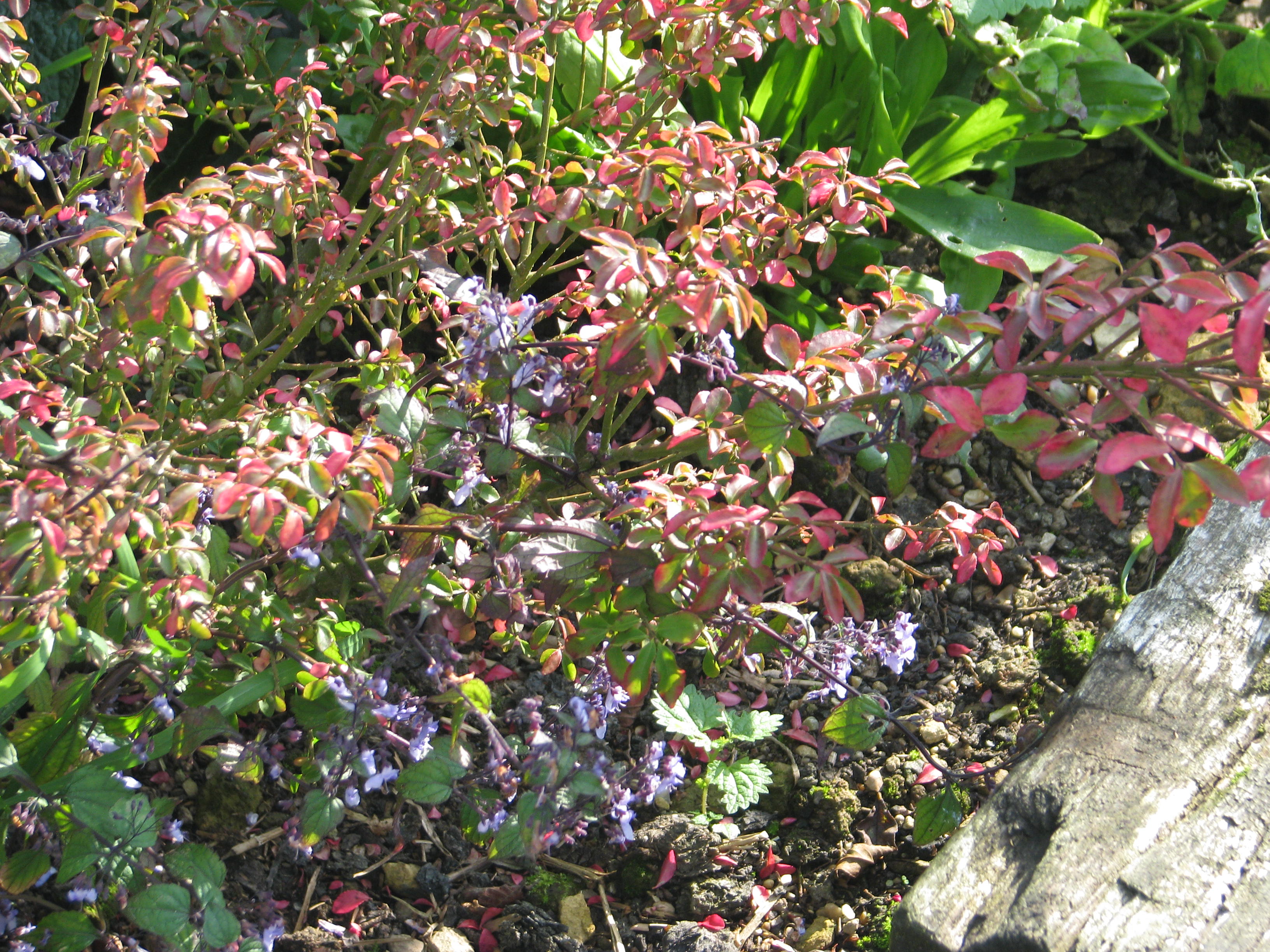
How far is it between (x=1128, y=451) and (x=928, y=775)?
1.18m

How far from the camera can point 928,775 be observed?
1940 mm

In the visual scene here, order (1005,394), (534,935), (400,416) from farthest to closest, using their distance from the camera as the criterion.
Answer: (534,935) < (400,416) < (1005,394)

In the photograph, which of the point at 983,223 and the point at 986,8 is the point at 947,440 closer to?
the point at 983,223

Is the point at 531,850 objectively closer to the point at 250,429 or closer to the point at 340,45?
the point at 250,429

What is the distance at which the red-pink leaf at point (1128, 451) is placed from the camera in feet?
3.05

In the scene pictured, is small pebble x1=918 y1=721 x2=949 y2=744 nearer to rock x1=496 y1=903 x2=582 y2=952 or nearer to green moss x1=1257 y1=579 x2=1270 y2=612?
green moss x1=1257 y1=579 x2=1270 y2=612

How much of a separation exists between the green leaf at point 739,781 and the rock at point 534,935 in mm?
339

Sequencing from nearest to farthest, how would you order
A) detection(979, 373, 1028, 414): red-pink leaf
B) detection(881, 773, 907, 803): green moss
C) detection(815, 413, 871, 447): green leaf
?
detection(979, 373, 1028, 414): red-pink leaf → detection(815, 413, 871, 447): green leaf → detection(881, 773, 907, 803): green moss

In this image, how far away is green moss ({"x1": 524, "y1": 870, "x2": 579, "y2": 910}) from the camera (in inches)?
67.5

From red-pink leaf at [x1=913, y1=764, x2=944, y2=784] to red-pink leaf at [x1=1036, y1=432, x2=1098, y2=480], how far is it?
1059 millimetres

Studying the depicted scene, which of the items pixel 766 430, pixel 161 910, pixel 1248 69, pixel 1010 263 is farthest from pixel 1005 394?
pixel 1248 69

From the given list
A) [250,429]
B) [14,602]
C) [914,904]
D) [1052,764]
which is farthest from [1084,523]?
[14,602]

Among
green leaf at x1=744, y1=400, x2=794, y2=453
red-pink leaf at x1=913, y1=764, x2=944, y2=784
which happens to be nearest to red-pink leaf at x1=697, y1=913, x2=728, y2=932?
red-pink leaf at x1=913, y1=764, x2=944, y2=784

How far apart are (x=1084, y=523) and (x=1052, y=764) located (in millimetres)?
1044
